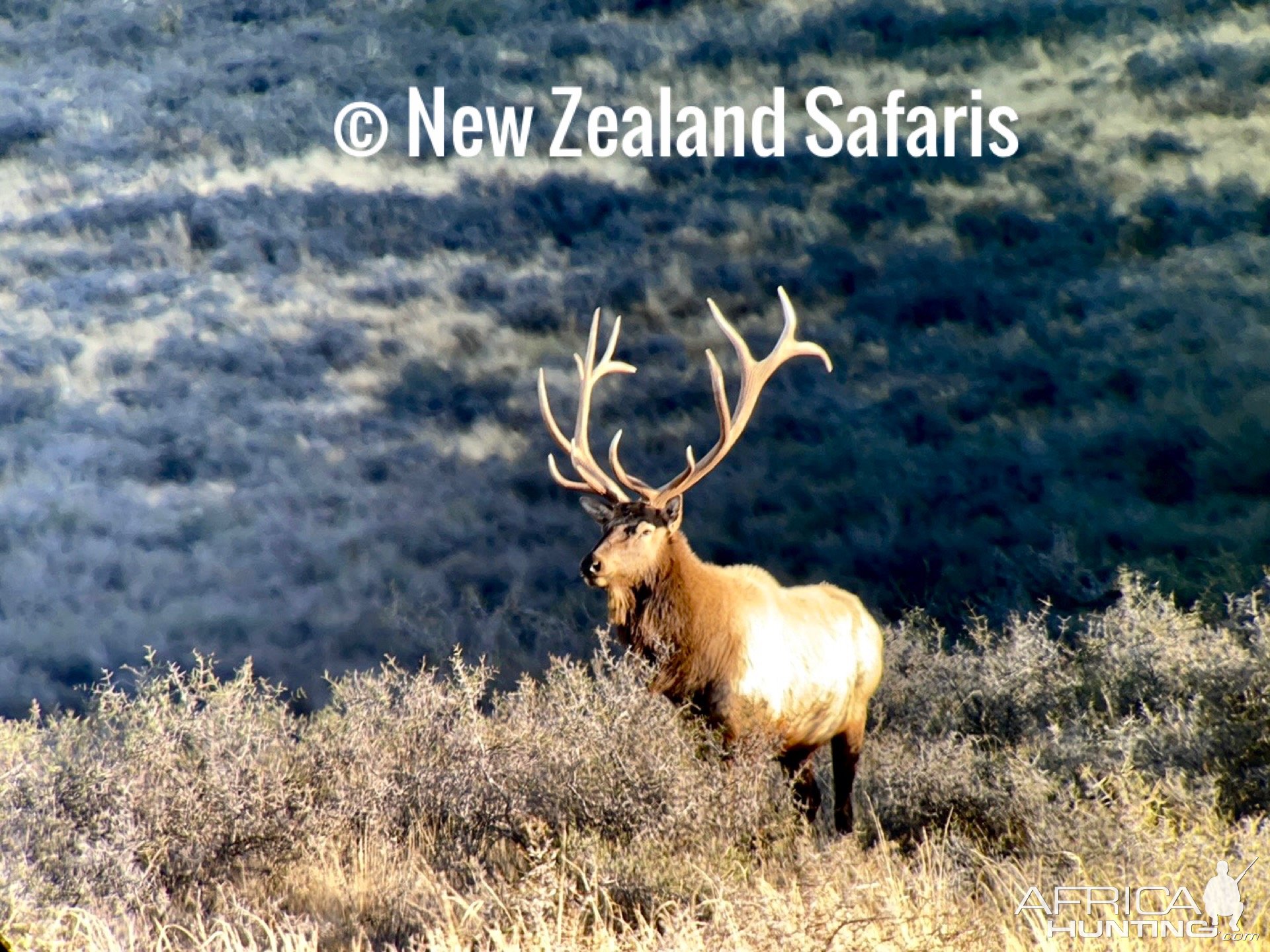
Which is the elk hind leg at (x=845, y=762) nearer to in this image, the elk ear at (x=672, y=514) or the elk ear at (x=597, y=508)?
the elk ear at (x=672, y=514)

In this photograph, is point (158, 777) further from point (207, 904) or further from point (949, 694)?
point (949, 694)

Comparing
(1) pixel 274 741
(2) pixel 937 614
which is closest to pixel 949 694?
(2) pixel 937 614

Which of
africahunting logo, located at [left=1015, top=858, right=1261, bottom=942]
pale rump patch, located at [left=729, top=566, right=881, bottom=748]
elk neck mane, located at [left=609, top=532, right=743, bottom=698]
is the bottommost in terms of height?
pale rump patch, located at [left=729, top=566, right=881, bottom=748]

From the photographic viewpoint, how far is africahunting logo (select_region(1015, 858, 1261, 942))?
130 inches

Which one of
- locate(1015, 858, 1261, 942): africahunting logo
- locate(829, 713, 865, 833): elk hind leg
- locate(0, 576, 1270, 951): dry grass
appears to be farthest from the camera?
locate(829, 713, 865, 833): elk hind leg

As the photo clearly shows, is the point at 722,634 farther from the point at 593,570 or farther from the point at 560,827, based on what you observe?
the point at 560,827

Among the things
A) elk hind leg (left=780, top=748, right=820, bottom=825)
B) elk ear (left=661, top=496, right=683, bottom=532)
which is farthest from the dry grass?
elk ear (left=661, top=496, right=683, bottom=532)

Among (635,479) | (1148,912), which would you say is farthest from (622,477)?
(1148,912)

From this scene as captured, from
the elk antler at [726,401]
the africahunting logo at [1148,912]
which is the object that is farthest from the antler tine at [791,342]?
the africahunting logo at [1148,912]

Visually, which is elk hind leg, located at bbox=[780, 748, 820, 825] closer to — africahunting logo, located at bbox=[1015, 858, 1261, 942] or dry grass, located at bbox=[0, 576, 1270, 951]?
dry grass, located at bbox=[0, 576, 1270, 951]

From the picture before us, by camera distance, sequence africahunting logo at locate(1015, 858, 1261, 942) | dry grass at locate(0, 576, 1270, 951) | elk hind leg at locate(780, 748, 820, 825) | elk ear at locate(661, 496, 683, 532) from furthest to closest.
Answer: elk hind leg at locate(780, 748, 820, 825), elk ear at locate(661, 496, 683, 532), dry grass at locate(0, 576, 1270, 951), africahunting logo at locate(1015, 858, 1261, 942)

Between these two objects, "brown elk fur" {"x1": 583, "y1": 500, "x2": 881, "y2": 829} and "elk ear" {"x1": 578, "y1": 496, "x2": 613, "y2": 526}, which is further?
"elk ear" {"x1": 578, "y1": 496, "x2": 613, "y2": 526}

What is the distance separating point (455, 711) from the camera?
524cm

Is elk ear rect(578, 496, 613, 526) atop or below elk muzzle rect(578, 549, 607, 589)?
atop
